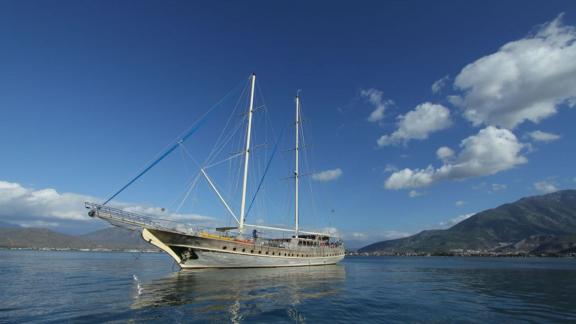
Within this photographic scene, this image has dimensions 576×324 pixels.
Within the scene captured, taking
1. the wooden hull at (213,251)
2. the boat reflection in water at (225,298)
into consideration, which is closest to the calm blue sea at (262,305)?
the boat reflection in water at (225,298)

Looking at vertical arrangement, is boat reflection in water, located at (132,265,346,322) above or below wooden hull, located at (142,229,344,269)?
below

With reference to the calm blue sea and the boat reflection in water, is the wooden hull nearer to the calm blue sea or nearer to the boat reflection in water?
the boat reflection in water

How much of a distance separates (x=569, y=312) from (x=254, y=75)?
138ft

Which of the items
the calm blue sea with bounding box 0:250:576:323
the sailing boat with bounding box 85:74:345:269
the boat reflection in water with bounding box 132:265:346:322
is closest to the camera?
the calm blue sea with bounding box 0:250:576:323

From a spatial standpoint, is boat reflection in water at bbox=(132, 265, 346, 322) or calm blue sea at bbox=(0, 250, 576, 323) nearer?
calm blue sea at bbox=(0, 250, 576, 323)

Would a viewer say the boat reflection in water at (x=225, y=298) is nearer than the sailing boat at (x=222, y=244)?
Yes

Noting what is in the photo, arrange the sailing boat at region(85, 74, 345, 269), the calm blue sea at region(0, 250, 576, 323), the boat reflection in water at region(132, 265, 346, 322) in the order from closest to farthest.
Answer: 1. the calm blue sea at region(0, 250, 576, 323)
2. the boat reflection in water at region(132, 265, 346, 322)
3. the sailing boat at region(85, 74, 345, 269)

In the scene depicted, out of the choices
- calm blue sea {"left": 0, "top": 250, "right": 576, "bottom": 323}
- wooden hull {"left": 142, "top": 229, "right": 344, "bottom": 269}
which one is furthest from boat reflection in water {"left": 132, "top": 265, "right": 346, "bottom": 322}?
wooden hull {"left": 142, "top": 229, "right": 344, "bottom": 269}

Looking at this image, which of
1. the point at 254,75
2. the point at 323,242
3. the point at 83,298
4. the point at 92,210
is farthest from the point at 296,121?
the point at 83,298

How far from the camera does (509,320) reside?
15766 mm

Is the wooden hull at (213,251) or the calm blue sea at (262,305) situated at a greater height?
the wooden hull at (213,251)

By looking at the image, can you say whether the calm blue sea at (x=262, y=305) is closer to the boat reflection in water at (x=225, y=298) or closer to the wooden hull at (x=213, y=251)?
the boat reflection in water at (x=225, y=298)

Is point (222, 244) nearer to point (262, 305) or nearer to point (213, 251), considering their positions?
point (213, 251)

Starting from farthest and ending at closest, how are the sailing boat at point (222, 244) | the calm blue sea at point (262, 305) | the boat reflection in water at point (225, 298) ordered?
the sailing boat at point (222, 244)
the boat reflection in water at point (225, 298)
the calm blue sea at point (262, 305)
